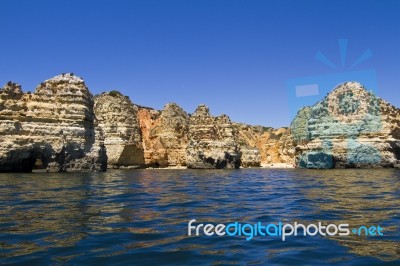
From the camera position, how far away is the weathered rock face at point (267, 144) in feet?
291

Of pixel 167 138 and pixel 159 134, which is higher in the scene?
→ pixel 159 134

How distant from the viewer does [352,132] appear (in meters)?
54.0

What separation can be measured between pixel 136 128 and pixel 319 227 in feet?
189

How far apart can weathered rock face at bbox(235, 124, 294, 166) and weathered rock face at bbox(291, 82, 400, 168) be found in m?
24.1

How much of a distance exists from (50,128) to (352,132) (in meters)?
40.8

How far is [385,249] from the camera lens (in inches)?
262

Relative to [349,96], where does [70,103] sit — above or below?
below

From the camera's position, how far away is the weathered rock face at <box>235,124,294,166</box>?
88.6 m

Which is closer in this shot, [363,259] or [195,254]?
[363,259]

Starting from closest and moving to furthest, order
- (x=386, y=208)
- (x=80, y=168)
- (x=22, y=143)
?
(x=386, y=208) → (x=22, y=143) → (x=80, y=168)

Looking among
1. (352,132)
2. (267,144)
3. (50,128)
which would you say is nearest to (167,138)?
(352,132)

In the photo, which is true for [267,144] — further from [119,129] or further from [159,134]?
[119,129]

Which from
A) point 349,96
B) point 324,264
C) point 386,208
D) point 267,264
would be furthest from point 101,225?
point 349,96

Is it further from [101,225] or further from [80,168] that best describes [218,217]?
[80,168]
